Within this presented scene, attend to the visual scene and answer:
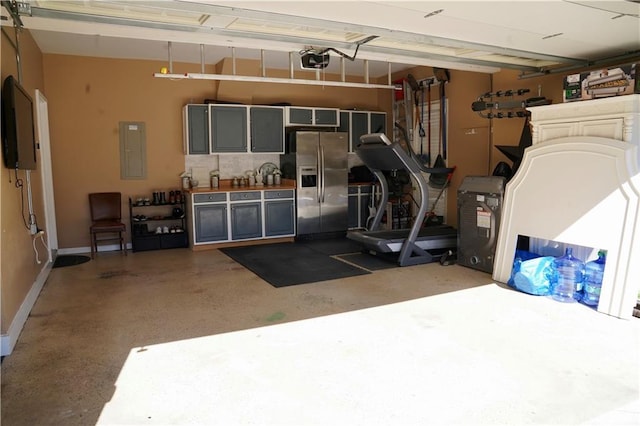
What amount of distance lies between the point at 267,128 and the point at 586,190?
4825mm

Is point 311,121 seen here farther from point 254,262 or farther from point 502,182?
point 502,182

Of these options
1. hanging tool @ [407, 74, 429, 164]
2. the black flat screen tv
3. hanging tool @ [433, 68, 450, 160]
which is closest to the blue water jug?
hanging tool @ [433, 68, 450, 160]

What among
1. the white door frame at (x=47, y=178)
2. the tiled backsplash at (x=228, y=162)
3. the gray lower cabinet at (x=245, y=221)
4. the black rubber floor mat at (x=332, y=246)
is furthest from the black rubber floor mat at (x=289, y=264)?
the white door frame at (x=47, y=178)

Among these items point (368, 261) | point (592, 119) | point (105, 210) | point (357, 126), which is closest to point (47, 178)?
point (105, 210)

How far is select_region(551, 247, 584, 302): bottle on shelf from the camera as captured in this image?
461cm

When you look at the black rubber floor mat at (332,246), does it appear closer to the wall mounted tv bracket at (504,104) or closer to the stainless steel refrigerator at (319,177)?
the stainless steel refrigerator at (319,177)

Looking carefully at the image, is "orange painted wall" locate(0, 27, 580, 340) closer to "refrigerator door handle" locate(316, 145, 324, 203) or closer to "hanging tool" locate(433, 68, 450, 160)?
"hanging tool" locate(433, 68, 450, 160)

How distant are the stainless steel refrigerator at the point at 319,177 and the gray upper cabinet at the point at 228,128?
33.1 inches

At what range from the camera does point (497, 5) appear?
3488 millimetres

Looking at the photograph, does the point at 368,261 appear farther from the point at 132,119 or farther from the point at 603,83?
the point at 132,119

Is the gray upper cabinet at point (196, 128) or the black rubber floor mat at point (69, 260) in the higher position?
the gray upper cabinet at point (196, 128)

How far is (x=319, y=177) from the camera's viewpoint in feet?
25.6

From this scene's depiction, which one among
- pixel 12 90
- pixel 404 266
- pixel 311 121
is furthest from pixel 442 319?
pixel 311 121

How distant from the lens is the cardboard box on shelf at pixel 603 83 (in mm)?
4453
